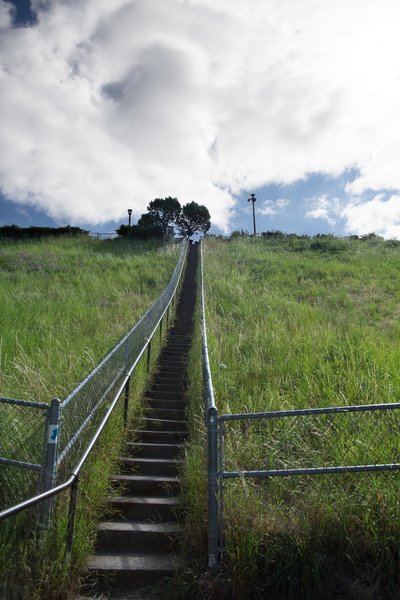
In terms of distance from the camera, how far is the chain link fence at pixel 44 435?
356cm

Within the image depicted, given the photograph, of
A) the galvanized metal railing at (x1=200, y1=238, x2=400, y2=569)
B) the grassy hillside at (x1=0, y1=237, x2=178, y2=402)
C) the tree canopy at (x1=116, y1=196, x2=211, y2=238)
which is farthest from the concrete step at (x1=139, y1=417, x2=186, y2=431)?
the tree canopy at (x1=116, y1=196, x2=211, y2=238)

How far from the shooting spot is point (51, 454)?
351cm

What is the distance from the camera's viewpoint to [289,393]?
20.2 ft

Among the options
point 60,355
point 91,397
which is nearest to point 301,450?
point 91,397

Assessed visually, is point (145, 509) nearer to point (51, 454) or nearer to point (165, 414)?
point (51, 454)

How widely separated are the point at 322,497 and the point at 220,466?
94 cm

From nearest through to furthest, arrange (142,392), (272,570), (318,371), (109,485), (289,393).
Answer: (272,570) → (109,485) → (289,393) → (318,371) → (142,392)

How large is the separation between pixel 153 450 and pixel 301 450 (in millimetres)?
2235

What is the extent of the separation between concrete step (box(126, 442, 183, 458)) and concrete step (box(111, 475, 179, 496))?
0.74 meters

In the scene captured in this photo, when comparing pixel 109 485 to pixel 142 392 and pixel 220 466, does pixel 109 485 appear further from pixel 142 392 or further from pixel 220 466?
pixel 142 392

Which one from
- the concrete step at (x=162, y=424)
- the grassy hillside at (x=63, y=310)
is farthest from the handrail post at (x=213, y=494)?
the concrete step at (x=162, y=424)

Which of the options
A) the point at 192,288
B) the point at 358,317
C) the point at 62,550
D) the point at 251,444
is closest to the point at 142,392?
the point at 251,444

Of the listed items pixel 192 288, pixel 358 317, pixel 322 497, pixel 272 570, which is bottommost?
pixel 272 570

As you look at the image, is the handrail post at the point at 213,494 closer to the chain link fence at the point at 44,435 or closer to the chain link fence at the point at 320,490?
the chain link fence at the point at 320,490
